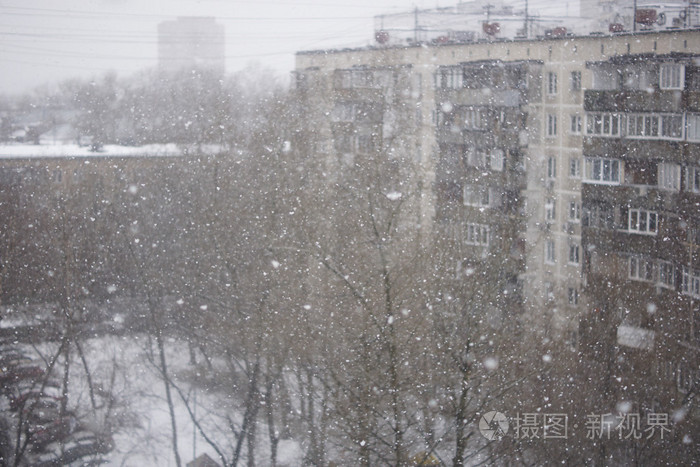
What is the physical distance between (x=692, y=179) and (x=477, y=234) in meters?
1.52

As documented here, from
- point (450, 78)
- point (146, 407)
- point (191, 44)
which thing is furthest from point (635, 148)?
point (191, 44)

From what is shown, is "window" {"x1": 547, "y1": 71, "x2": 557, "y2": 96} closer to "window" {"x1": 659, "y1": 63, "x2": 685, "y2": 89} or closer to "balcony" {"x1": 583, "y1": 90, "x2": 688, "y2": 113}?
"balcony" {"x1": 583, "y1": 90, "x2": 688, "y2": 113}

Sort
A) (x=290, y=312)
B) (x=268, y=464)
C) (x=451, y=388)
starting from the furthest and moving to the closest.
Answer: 1. (x=290, y=312)
2. (x=268, y=464)
3. (x=451, y=388)

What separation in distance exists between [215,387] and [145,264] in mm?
1248

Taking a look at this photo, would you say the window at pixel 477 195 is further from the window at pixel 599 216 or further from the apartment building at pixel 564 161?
the window at pixel 599 216

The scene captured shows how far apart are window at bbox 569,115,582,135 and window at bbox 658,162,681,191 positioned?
0.70 meters

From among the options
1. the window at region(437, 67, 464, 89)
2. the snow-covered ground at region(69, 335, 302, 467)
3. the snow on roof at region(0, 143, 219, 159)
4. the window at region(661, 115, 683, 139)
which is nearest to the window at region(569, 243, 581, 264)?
the window at region(661, 115, 683, 139)

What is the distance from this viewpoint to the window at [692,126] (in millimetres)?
4262

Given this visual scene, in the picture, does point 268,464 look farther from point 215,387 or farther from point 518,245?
point 518,245

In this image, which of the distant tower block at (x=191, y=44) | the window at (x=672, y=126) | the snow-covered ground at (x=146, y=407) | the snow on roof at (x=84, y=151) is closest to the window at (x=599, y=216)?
the window at (x=672, y=126)

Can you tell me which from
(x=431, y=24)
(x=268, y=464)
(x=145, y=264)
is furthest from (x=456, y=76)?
(x=268, y=464)

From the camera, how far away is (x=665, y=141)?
446 centimetres

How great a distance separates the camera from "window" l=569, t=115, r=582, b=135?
498 centimetres
